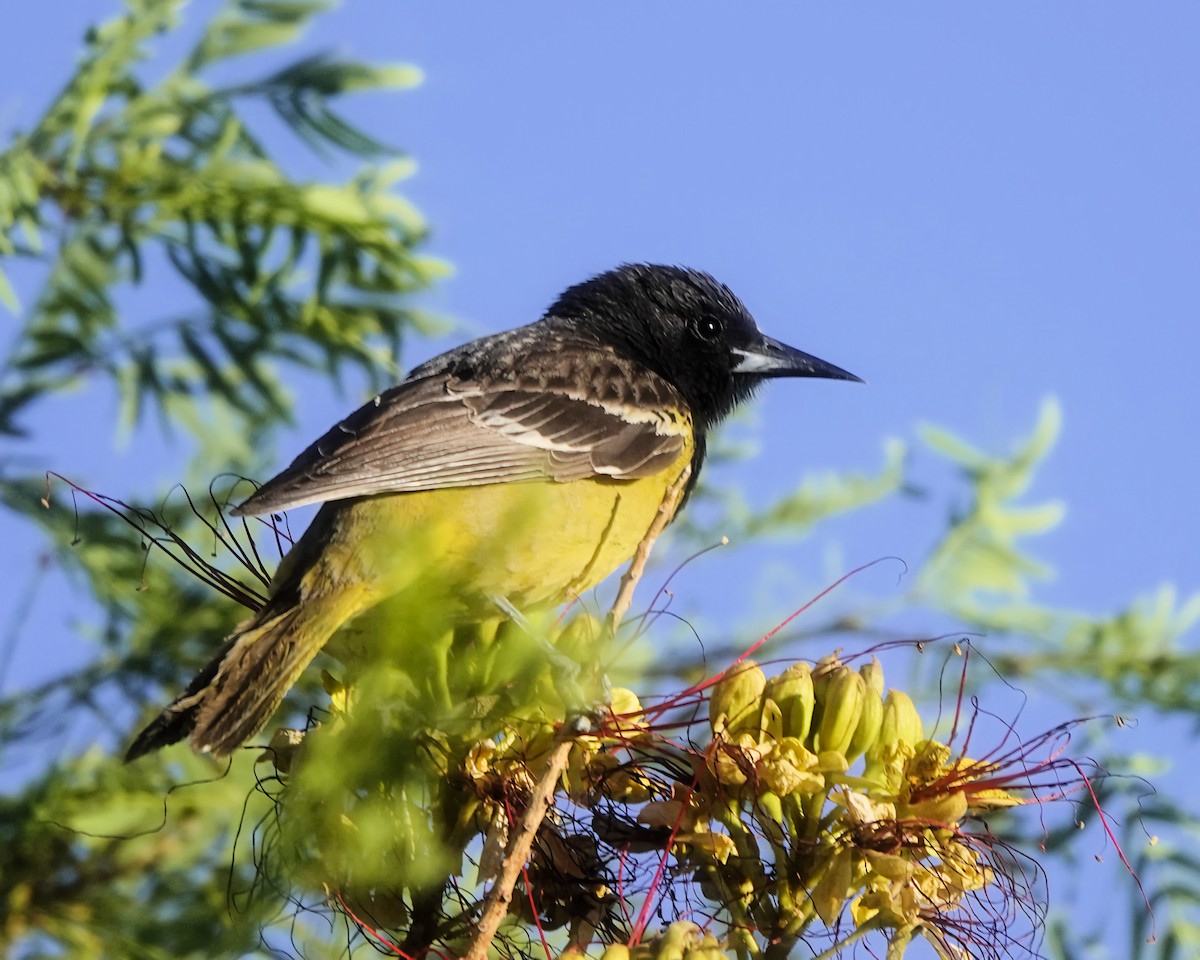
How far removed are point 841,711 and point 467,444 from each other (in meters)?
1.98

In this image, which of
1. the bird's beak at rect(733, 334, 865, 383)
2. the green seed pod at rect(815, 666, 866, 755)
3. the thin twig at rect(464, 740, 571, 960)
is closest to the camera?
the thin twig at rect(464, 740, 571, 960)

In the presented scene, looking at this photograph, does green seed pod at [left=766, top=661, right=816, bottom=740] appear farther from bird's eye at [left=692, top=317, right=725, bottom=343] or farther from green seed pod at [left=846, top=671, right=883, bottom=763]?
bird's eye at [left=692, top=317, right=725, bottom=343]

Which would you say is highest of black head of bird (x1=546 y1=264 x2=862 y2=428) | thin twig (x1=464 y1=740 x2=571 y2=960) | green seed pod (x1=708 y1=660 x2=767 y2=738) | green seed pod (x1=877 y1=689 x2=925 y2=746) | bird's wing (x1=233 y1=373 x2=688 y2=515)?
black head of bird (x1=546 y1=264 x2=862 y2=428)

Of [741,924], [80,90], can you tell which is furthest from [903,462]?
[741,924]

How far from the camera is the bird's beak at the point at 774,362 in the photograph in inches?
219

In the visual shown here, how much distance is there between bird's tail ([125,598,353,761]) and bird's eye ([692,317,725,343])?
7.72ft

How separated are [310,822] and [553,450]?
112 inches

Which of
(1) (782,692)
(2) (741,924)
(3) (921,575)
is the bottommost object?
(2) (741,924)

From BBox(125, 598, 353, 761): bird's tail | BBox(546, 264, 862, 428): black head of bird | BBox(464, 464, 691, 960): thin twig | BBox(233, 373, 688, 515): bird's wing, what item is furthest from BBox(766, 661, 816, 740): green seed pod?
BBox(546, 264, 862, 428): black head of bird

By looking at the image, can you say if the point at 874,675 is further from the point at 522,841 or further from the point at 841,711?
the point at 522,841

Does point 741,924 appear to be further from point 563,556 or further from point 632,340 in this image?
point 632,340

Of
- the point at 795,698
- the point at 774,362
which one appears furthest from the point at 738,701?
the point at 774,362

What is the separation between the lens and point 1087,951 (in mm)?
3539

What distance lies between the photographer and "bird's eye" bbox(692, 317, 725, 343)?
5672 mm
